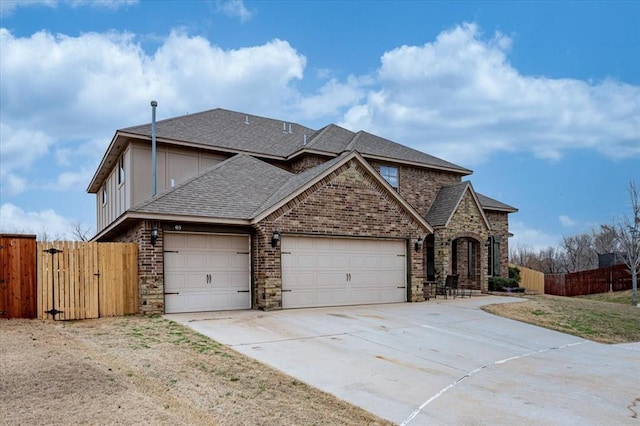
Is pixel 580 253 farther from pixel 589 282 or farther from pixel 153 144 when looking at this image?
pixel 153 144

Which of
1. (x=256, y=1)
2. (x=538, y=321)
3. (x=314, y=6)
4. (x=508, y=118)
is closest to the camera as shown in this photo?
(x=538, y=321)

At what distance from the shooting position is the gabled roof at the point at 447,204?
20594mm

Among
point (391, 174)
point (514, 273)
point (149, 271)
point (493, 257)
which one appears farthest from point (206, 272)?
point (514, 273)

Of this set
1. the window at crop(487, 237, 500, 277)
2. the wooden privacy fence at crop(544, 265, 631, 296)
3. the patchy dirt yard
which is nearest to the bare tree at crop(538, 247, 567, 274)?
the wooden privacy fence at crop(544, 265, 631, 296)

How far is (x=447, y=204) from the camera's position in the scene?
21281 mm

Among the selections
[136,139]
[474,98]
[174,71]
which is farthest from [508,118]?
[136,139]

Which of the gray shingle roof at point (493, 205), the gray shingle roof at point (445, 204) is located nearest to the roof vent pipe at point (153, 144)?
the gray shingle roof at point (445, 204)

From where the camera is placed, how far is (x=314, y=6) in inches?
705

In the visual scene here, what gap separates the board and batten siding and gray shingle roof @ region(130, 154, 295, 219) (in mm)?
1960

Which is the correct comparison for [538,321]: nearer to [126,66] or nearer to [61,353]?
[61,353]

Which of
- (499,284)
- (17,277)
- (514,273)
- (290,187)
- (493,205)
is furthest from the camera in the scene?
(514,273)

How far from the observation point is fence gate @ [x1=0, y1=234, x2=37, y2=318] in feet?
36.7

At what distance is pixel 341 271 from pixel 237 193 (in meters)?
4.14

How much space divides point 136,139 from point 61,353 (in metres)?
10.8
